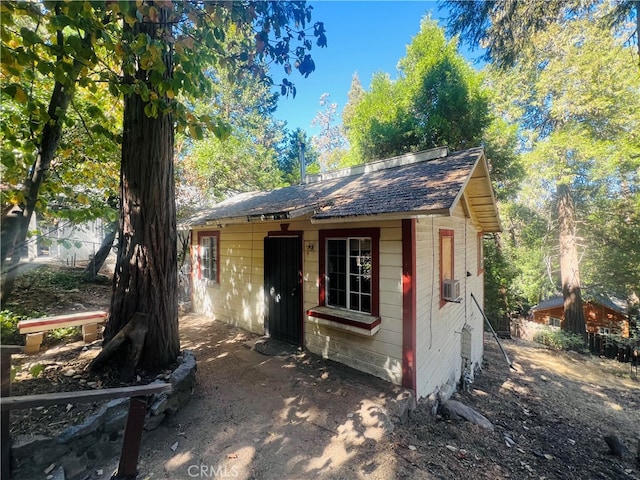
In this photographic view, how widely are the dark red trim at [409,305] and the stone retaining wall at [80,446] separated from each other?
11.1ft

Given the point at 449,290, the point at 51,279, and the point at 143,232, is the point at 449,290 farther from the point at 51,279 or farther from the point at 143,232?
the point at 51,279

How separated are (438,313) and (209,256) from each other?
630 centimetres

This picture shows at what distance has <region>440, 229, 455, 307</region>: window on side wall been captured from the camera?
5.72m

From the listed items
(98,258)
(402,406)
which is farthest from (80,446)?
(98,258)

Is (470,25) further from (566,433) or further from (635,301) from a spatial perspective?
(635,301)

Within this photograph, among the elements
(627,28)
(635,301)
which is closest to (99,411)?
(627,28)

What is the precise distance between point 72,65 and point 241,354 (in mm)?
5026

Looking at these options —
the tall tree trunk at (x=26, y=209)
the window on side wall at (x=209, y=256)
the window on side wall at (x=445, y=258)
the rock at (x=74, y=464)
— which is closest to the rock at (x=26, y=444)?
the rock at (x=74, y=464)

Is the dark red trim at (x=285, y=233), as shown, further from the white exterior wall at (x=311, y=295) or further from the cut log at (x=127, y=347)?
the cut log at (x=127, y=347)

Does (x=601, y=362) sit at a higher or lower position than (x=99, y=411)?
lower

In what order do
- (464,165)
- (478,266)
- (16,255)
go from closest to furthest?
(16,255)
(464,165)
(478,266)

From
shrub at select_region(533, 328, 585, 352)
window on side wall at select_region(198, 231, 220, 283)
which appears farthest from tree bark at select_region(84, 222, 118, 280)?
shrub at select_region(533, 328, 585, 352)

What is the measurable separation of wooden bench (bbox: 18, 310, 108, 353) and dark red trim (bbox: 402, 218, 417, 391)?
5293 millimetres

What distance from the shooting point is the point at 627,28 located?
9.07 m
